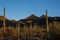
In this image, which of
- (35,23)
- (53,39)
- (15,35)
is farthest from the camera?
(35,23)

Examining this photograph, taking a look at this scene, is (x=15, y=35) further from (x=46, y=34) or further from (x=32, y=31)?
(x=46, y=34)

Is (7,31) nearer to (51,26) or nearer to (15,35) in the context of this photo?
(15,35)

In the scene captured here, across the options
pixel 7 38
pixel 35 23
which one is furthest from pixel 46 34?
pixel 35 23

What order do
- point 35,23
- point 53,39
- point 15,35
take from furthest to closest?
1. point 35,23
2. point 15,35
3. point 53,39

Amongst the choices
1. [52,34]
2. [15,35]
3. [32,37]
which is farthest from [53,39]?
[15,35]

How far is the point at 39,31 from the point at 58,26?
8.10 ft

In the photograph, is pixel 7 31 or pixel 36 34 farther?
pixel 7 31

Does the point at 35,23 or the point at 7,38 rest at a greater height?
the point at 35,23

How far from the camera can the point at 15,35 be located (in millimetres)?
26219

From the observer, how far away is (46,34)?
24688mm

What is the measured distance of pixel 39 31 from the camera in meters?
26.2

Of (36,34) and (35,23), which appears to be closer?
(36,34)

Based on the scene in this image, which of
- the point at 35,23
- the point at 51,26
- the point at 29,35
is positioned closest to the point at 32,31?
the point at 29,35

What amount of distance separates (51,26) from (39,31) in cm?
178
